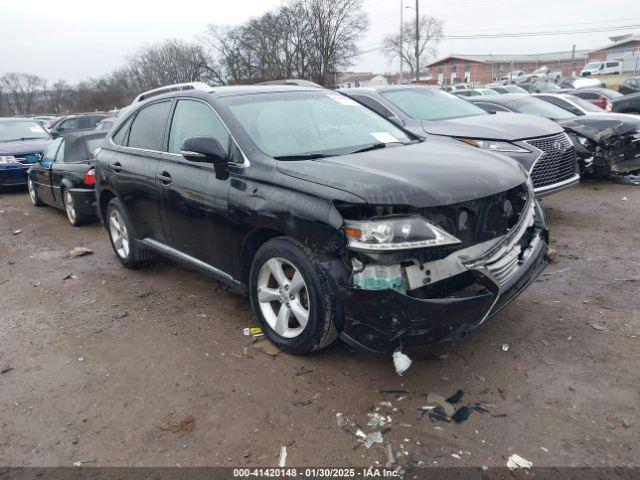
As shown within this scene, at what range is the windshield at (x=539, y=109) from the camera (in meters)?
9.07

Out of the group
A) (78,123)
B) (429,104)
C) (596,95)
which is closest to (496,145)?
(429,104)

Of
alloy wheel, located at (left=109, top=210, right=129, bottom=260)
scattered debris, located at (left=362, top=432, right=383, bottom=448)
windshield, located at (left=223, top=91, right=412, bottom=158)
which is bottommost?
scattered debris, located at (left=362, top=432, right=383, bottom=448)

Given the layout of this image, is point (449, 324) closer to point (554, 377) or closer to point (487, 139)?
point (554, 377)

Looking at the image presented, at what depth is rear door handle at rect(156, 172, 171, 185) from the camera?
431 centimetres

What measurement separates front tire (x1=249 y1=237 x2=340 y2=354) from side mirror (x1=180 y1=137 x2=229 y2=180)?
0.69 m

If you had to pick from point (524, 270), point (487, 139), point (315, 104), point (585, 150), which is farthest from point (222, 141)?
point (585, 150)

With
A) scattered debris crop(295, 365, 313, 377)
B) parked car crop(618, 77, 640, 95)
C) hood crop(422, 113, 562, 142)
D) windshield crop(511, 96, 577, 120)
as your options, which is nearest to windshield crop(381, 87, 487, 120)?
hood crop(422, 113, 562, 142)

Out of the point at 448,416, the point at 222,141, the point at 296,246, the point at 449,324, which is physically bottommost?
the point at 448,416

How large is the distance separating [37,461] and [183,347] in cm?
127

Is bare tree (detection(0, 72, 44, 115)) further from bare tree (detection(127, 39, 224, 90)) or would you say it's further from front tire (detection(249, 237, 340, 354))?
front tire (detection(249, 237, 340, 354))

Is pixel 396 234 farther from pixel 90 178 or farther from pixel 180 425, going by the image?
pixel 90 178

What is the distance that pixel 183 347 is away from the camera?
149 inches

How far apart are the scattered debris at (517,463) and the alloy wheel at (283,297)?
55.4 inches

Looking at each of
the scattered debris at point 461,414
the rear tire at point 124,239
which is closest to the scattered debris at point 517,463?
the scattered debris at point 461,414
